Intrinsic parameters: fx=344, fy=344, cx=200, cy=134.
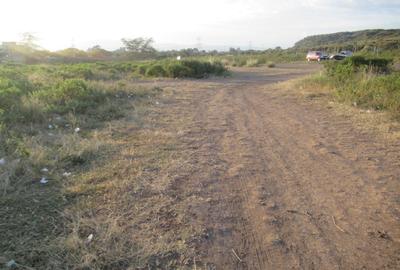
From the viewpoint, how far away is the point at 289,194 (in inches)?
157

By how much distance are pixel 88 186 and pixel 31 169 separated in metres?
0.90

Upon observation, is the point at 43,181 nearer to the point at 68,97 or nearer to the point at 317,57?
the point at 68,97

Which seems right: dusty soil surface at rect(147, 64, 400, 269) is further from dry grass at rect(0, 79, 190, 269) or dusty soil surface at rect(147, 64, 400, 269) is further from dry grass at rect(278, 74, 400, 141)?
dry grass at rect(0, 79, 190, 269)

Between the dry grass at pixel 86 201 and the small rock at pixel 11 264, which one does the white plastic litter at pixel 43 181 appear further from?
the small rock at pixel 11 264

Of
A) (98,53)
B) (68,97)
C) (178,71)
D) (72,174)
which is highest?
(98,53)

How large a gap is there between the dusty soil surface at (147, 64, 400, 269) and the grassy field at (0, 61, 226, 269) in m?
0.50

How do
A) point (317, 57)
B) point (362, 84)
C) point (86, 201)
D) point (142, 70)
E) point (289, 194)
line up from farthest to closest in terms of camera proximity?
point (317, 57)
point (142, 70)
point (362, 84)
point (289, 194)
point (86, 201)

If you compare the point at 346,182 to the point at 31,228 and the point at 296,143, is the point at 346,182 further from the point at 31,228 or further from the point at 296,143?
the point at 31,228

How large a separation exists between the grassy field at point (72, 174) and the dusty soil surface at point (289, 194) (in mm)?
498

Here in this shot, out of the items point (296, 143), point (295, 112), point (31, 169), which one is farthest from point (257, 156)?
point (295, 112)

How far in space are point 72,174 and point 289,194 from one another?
2.74m

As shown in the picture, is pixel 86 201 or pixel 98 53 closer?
pixel 86 201

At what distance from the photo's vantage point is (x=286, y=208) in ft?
12.1

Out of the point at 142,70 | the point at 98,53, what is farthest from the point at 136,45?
the point at 142,70
